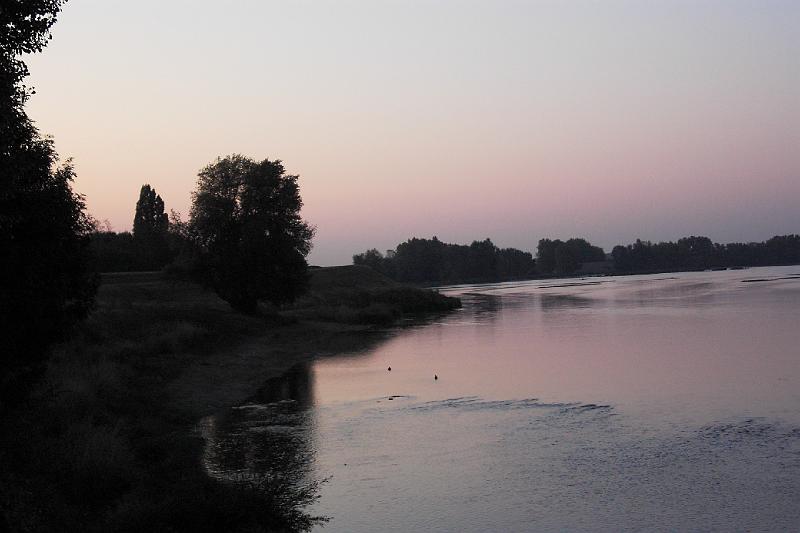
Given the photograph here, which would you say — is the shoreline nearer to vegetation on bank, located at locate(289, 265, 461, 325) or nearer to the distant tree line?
the distant tree line

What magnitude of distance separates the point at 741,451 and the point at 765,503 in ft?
14.9

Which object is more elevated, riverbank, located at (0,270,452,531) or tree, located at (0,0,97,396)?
tree, located at (0,0,97,396)

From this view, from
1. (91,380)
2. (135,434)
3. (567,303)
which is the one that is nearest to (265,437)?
(135,434)

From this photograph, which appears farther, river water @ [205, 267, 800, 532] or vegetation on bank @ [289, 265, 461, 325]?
vegetation on bank @ [289, 265, 461, 325]

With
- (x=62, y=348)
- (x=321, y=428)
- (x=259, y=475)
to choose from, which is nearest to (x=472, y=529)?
(x=259, y=475)

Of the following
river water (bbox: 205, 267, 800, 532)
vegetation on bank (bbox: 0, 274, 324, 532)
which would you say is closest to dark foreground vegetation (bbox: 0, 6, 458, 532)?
vegetation on bank (bbox: 0, 274, 324, 532)

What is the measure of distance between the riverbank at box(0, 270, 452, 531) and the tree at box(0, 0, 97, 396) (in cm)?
209

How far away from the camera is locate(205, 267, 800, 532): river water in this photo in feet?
54.2

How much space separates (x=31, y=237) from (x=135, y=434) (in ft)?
22.3

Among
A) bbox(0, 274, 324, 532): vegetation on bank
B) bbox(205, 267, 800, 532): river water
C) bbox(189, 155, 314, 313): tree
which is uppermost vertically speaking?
bbox(189, 155, 314, 313): tree

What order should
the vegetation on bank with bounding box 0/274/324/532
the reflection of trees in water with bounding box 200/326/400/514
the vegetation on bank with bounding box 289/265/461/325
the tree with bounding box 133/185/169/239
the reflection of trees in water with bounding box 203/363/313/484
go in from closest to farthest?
the vegetation on bank with bounding box 0/274/324/532 < the reflection of trees in water with bounding box 200/326/400/514 < the reflection of trees in water with bounding box 203/363/313/484 < the vegetation on bank with bounding box 289/265/461/325 < the tree with bounding box 133/185/169/239

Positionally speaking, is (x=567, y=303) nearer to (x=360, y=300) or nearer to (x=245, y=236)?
(x=360, y=300)

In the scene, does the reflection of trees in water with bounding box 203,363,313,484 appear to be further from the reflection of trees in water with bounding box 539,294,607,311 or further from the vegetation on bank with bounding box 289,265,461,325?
the reflection of trees in water with bounding box 539,294,607,311

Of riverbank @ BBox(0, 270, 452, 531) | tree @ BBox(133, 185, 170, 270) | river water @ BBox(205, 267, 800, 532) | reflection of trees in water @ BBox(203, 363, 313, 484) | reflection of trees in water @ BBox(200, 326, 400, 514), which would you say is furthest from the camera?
tree @ BBox(133, 185, 170, 270)
